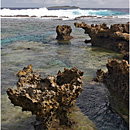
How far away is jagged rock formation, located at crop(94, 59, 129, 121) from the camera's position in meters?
6.88

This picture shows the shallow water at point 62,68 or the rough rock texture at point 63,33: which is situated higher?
the rough rock texture at point 63,33

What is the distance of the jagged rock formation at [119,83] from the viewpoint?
6.88m

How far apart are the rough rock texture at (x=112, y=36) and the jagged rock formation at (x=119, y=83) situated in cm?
779

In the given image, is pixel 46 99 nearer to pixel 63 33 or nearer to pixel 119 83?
pixel 119 83

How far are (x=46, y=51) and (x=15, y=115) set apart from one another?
10.8 meters

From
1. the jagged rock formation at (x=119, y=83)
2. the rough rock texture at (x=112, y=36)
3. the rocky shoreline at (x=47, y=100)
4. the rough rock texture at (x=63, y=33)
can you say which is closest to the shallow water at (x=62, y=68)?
the jagged rock formation at (x=119, y=83)

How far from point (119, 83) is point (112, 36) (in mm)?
10283

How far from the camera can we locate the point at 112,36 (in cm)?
1742

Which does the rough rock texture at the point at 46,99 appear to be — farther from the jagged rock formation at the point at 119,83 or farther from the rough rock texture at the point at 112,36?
the rough rock texture at the point at 112,36

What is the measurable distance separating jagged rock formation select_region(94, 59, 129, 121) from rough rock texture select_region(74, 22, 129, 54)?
307 inches

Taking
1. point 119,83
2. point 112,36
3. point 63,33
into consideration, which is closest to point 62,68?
point 119,83

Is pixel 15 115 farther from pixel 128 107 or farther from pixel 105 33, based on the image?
pixel 105 33

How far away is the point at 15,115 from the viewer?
647cm

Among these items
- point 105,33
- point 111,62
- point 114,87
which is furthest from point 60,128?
point 105,33
